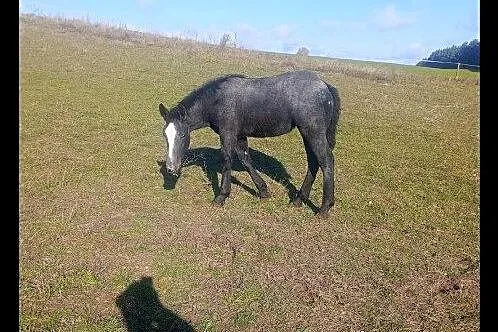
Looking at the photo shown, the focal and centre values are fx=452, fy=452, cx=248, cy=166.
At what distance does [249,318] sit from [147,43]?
27223 mm

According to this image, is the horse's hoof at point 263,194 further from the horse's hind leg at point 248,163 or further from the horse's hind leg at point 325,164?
the horse's hind leg at point 325,164

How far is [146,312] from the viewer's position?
15.7 feet

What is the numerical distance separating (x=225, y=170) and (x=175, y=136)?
1122mm

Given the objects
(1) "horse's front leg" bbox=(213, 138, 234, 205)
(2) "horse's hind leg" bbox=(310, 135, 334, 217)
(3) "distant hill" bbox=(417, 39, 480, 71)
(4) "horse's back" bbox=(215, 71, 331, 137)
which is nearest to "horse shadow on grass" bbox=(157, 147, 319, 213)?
(2) "horse's hind leg" bbox=(310, 135, 334, 217)

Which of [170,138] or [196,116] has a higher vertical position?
[196,116]

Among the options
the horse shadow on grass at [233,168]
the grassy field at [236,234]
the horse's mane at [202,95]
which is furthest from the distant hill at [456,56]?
the horse's mane at [202,95]

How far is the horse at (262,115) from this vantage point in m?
7.16

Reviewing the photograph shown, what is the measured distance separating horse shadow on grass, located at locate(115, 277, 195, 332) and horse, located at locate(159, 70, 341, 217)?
2.60 metres

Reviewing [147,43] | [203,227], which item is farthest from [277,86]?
[147,43]

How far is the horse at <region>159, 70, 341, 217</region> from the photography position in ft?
23.5

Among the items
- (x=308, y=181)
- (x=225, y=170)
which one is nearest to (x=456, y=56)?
(x=308, y=181)

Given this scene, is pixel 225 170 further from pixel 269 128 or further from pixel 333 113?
pixel 333 113

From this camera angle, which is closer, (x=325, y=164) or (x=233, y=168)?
(x=325, y=164)

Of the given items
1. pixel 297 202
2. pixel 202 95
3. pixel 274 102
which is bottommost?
pixel 297 202
